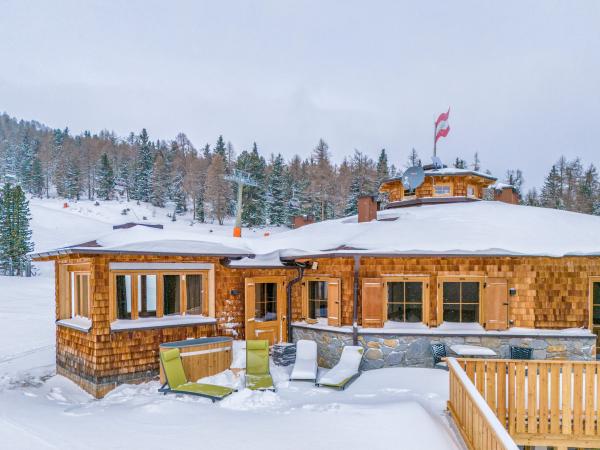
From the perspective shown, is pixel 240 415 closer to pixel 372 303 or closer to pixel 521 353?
pixel 372 303

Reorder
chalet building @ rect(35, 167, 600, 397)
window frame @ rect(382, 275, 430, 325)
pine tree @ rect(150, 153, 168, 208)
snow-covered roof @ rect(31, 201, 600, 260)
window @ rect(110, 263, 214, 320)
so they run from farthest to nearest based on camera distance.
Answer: pine tree @ rect(150, 153, 168, 208), window frame @ rect(382, 275, 430, 325), snow-covered roof @ rect(31, 201, 600, 260), window @ rect(110, 263, 214, 320), chalet building @ rect(35, 167, 600, 397)

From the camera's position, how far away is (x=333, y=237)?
1050 cm

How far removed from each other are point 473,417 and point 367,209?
24.7ft

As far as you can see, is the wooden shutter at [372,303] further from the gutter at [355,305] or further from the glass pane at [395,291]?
the glass pane at [395,291]

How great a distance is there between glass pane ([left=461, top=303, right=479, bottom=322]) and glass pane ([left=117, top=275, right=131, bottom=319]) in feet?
24.9

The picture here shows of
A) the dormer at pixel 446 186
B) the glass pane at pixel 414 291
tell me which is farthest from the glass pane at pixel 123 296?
the dormer at pixel 446 186

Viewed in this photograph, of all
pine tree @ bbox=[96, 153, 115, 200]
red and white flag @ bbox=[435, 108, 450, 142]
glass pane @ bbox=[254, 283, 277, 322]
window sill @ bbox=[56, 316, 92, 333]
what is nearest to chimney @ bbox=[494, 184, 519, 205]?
red and white flag @ bbox=[435, 108, 450, 142]

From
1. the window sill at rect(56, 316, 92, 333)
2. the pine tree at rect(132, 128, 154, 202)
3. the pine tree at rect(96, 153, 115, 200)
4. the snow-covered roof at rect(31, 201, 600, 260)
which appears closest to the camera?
the window sill at rect(56, 316, 92, 333)

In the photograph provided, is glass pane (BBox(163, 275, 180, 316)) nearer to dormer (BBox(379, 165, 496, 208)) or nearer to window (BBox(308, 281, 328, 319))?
window (BBox(308, 281, 328, 319))

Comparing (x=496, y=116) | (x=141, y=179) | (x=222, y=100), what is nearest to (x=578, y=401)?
(x=141, y=179)

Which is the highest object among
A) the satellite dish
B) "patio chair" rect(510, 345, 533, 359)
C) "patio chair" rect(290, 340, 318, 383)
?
the satellite dish

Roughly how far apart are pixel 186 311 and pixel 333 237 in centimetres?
414

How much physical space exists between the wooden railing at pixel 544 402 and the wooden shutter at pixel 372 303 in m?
3.25

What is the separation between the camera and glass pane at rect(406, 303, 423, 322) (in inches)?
366
